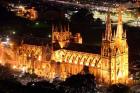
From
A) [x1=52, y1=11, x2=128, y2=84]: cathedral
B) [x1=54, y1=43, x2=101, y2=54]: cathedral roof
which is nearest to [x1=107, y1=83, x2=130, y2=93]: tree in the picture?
[x1=52, y1=11, x2=128, y2=84]: cathedral

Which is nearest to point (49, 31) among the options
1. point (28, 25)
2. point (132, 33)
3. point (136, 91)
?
point (28, 25)

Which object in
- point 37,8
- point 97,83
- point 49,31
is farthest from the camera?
point 37,8

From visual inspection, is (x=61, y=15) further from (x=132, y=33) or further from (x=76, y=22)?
(x=132, y=33)

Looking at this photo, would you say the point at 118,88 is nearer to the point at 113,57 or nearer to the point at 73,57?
the point at 113,57

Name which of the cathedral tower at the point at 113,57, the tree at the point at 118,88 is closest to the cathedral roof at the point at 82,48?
the cathedral tower at the point at 113,57

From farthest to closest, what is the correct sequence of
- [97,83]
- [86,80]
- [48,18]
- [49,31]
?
1. [48,18]
2. [49,31]
3. [97,83]
4. [86,80]

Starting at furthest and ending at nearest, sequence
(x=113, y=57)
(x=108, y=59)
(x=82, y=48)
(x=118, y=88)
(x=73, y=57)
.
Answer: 1. (x=82, y=48)
2. (x=73, y=57)
3. (x=113, y=57)
4. (x=108, y=59)
5. (x=118, y=88)

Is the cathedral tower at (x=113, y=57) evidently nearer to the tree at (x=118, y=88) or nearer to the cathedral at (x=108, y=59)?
the cathedral at (x=108, y=59)

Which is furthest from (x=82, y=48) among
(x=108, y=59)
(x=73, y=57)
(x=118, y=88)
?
(x=118, y=88)

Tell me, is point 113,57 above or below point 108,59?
above
